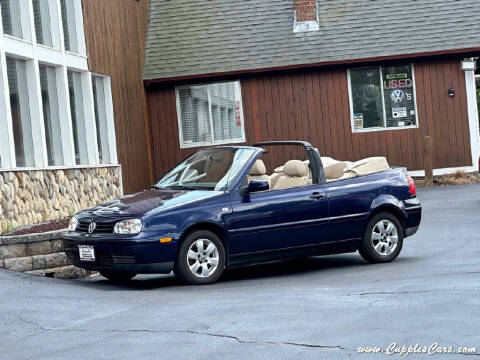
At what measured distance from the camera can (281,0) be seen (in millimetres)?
26719

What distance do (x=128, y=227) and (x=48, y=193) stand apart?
6951 millimetres

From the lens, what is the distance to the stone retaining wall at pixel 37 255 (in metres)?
11.9

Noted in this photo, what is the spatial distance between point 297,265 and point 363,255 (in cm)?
98

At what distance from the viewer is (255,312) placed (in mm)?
8336

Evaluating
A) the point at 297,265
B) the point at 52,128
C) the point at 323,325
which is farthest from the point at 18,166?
the point at 323,325

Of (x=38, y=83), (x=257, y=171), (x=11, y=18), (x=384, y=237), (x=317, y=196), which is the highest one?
(x=11, y=18)

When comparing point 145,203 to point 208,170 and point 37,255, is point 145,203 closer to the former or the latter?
point 208,170

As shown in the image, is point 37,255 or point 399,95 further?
point 399,95

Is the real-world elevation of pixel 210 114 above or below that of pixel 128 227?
above

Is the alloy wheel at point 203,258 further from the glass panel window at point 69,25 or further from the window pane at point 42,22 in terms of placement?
the glass panel window at point 69,25

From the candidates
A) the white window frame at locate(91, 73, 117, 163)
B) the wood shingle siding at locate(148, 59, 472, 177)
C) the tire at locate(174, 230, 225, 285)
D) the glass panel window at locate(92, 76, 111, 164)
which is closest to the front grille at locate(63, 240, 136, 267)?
the tire at locate(174, 230, 225, 285)

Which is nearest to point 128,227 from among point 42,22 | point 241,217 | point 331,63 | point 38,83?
point 241,217

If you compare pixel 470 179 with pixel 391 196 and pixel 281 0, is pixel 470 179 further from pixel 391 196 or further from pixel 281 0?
pixel 391 196

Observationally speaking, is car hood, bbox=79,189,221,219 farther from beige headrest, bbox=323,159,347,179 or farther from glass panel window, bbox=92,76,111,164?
glass panel window, bbox=92,76,111,164
